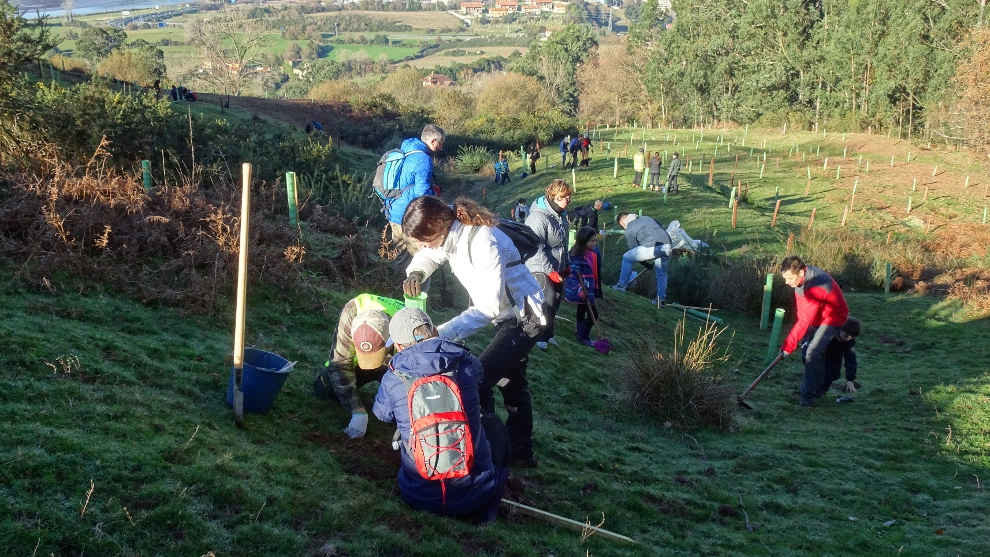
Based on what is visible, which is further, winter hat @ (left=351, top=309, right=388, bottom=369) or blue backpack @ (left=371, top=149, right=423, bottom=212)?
blue backpack @ (left=371, top=149, right=423, bottom=212)

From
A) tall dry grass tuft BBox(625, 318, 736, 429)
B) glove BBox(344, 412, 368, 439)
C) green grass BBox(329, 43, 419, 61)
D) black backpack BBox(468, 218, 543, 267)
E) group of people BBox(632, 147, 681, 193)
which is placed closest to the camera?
black backpack BBox(468, 218, 543, 267)

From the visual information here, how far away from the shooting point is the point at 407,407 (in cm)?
392

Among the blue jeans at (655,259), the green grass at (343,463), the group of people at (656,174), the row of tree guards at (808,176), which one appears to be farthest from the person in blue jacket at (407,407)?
the group of people at (656,174)

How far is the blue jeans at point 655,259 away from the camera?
1206 centimetres

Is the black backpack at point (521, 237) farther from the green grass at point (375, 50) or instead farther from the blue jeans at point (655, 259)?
the green grass at point (375, 50)

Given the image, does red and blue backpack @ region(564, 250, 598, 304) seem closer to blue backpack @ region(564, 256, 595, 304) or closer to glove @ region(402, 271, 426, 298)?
blue backpack @ region(564, 256, 595, 304)

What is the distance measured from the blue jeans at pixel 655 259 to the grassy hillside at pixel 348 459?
11.1 feet

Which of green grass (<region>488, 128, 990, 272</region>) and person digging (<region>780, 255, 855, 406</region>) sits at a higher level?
person digging (<region>780, 255, 855, 406</region>)

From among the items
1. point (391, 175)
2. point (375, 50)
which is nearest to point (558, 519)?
point (391, 175)

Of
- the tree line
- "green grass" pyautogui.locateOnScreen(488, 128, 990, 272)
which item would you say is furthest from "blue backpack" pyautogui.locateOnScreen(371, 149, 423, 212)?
the tree line

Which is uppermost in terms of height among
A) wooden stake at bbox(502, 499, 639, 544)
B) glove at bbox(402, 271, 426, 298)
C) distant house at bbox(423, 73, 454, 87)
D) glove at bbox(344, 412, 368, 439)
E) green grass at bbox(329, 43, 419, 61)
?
green grass at bbox(329, 43, 419, 61)

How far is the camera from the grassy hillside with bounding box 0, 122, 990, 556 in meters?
3.48

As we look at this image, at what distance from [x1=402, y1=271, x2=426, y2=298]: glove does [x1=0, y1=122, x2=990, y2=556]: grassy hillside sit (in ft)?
3.61

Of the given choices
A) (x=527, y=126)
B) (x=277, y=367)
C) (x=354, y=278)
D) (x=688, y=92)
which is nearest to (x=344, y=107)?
(x=527, y=126)
